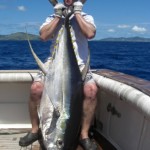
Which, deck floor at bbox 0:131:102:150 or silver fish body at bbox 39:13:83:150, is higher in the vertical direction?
silver fish body at bbox 39:13:83:150

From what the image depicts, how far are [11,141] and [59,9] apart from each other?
4.93ft

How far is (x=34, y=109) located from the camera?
12.6 ft

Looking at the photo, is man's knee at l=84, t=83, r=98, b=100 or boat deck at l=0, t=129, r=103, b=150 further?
boat deck at l=0, t=129, r=103, b=150

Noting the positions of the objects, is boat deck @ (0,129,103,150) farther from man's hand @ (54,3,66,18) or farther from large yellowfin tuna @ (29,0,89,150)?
man's hand @ (54,3,66,18)

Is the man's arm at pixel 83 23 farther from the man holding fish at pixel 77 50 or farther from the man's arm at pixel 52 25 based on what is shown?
the man's arm at pixel 52 25

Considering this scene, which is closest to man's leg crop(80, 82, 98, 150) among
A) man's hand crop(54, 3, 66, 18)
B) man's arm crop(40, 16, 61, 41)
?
man's arm crop(40, 16, 61, 41)

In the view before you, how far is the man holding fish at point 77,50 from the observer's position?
3711 millimetres

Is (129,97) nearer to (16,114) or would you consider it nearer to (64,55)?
(64,55)

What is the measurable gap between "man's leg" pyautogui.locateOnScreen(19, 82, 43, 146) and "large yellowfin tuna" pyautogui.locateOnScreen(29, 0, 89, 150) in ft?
0.79

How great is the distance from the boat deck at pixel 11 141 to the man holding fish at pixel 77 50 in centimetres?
20

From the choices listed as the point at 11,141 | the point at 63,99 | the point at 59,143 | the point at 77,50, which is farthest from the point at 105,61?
the point at 59,143

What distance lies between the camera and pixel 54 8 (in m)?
3.72

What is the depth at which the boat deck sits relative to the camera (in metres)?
4.12

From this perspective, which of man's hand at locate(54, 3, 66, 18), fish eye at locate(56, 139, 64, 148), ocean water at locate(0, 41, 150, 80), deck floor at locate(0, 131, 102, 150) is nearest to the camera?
fish eye at locate(56, 139, 64, 148)
